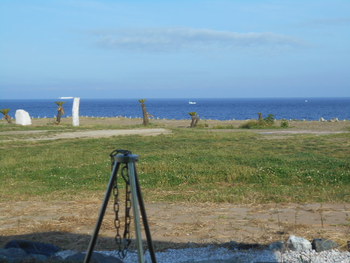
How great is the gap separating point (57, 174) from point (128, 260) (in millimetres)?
7048

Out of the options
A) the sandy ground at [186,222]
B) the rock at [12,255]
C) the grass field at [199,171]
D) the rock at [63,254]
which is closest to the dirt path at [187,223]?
the sandy ground at [186,222]

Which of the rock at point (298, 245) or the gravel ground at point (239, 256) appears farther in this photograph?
the rock at point (298, 245)

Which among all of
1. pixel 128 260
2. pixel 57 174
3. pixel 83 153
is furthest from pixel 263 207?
pixel 83 153

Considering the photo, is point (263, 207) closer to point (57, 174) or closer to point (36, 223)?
point (36, 223)

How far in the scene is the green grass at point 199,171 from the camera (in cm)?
1007

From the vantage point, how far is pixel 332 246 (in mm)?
6215

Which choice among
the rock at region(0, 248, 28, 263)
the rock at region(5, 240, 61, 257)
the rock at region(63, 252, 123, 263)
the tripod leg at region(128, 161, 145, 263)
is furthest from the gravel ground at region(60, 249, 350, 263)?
the tripod leg at region(128, 161, 145, 263)

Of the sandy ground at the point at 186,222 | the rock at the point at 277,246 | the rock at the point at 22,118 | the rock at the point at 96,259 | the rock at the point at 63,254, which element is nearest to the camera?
the rock at the point at 96,259

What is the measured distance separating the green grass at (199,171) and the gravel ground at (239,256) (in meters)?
3.13

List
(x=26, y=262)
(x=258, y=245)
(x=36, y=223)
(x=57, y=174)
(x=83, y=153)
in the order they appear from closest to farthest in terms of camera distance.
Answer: (x=26, y=262)
(x=258, y=245)
(x=36, y=223)
(x=57, y=174)
(x=83, y=153)

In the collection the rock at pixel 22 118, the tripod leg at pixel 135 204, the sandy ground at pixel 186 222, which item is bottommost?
the sandy ground at pixel 186 222

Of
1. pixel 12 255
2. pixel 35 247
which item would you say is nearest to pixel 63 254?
pixel 35 247

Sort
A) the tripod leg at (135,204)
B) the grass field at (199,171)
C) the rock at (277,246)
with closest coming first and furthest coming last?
the tripod leg at (135,204), the rock at (277,246), the grass field at (199,171)

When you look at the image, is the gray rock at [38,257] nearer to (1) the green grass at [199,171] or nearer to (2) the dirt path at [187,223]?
(2) the dirt path at [187,223]
